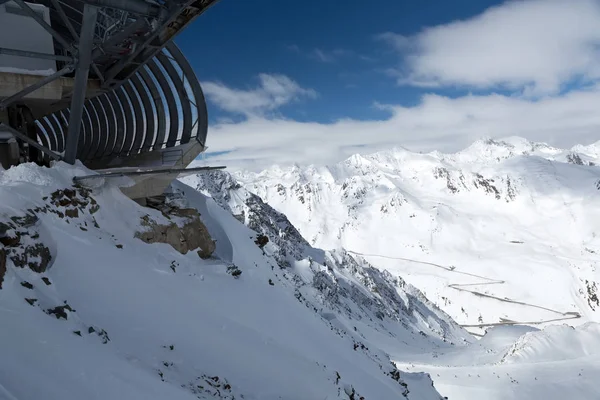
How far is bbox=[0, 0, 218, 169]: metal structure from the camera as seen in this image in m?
9.98

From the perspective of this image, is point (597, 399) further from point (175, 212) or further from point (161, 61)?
point (161, 61)

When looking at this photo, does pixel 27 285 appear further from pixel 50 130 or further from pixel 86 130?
pixel 50 130

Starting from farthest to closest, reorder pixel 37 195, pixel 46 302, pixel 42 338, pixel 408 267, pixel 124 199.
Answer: pixel 408 267
pixel 124 199
pixel 37 195
pixel 46 302
pixel 42 338

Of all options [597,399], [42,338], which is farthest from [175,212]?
[597,399]

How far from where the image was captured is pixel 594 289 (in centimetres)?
15025

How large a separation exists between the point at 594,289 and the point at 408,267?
7515 cm

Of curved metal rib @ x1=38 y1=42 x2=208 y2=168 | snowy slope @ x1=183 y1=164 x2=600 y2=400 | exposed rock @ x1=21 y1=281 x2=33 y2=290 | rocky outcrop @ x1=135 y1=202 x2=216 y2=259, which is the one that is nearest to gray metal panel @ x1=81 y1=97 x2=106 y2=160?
curved metal rib @ x1=38 y1=42 x2=208 y2=168

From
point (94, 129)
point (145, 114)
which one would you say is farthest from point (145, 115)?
point (94, 129)

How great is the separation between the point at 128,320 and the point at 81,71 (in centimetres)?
675

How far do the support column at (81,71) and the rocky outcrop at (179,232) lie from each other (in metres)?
2.96

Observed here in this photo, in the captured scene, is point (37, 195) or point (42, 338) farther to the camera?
point (37, 195)

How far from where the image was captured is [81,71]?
10359 millimetres

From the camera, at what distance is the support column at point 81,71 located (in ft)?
30.3

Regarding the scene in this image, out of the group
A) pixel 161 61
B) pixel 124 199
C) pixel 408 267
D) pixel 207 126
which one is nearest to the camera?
pixel 124 199
